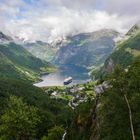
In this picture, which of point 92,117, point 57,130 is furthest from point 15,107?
point 57,130

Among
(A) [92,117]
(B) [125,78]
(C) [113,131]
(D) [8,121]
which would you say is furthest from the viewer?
(A) [92,117]

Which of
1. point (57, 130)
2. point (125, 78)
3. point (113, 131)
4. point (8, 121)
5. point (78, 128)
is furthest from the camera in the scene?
point (57, 130)

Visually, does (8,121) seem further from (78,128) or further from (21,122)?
(78,128)

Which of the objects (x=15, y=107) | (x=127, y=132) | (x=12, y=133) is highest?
(x=15, y=107)

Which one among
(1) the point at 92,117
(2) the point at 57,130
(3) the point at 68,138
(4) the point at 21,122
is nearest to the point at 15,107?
(4) the point at 21,122

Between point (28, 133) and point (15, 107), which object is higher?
point (15, 107)

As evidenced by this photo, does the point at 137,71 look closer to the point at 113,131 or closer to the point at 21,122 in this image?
the point at 113,131

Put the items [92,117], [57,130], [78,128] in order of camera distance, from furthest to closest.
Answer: [57,130]
[78,128]
[92,117]

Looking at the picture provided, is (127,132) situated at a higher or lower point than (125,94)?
lower

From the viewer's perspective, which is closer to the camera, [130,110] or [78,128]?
[130,110]
